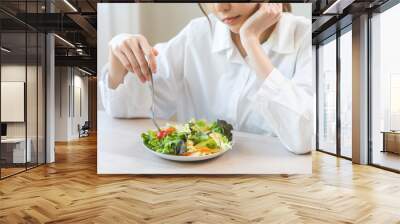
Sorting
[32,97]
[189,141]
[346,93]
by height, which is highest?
[346,93]

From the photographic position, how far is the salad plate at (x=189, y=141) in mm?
5695

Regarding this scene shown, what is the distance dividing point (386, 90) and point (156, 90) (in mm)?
4103

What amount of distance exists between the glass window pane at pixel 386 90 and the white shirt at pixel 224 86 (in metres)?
1.77

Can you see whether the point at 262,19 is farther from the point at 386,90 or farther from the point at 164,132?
the point at 386,90

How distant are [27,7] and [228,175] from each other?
427 cm

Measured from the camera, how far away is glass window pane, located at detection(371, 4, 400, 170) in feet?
21.6

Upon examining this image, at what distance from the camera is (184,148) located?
570cm

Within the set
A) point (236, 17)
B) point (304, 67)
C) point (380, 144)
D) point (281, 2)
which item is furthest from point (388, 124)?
point (236, 17)

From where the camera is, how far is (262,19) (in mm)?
5902

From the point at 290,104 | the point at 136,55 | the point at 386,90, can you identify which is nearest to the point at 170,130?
the point at 136,55

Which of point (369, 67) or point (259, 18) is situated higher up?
point (259, 18)

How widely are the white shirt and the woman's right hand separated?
0.32ft

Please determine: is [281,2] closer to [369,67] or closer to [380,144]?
[369,67]

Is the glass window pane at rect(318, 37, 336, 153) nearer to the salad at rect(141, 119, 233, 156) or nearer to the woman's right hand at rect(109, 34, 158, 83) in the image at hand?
the salad at rect(141, 119, 233, 156)
